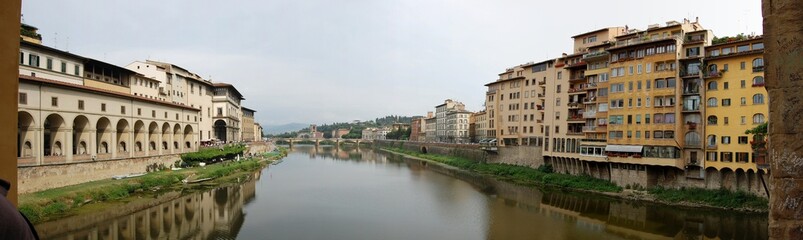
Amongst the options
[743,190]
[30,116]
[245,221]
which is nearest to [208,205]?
[245,221]

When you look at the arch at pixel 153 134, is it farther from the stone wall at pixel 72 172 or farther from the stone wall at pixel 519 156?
the stone wall at pixel 519 156

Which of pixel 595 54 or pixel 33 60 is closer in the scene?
pixel 33 60

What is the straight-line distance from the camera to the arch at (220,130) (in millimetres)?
72625

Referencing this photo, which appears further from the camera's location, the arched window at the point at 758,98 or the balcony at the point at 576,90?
the balcony at the point at 576,90

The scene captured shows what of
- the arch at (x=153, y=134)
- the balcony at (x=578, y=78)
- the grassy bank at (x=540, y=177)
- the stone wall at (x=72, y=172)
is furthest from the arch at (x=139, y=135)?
the balcony at (x=578, y=78)

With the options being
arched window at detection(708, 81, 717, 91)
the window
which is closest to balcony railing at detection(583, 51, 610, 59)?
arched window at detection(708, 81, 717, 91)

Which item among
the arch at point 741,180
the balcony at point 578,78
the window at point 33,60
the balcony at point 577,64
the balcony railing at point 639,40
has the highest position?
the balcony railing at point 639,40

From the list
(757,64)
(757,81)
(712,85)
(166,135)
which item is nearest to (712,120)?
(712,85)

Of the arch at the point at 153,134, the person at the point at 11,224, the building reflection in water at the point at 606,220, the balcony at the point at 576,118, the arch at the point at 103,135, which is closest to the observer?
the person at the point at 11,224

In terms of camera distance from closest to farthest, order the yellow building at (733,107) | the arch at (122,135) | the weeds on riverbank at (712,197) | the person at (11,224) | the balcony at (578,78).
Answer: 1. the person at (11,224)
2. the weeds on riverbank at (712,197)
3. the yellow building at (733,107)
4. the arch at (122,135)
5. the balcony at (578,78)

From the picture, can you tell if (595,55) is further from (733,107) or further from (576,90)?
(733,107)

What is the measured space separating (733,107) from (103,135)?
5044 cm

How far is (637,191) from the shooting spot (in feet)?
113

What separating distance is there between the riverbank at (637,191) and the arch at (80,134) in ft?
129
